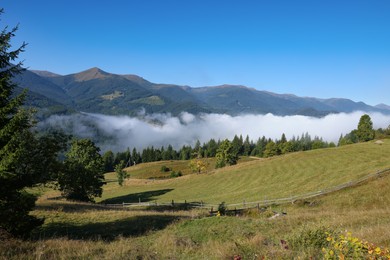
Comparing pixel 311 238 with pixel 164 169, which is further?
pixel 164 169

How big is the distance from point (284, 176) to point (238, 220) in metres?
40.8

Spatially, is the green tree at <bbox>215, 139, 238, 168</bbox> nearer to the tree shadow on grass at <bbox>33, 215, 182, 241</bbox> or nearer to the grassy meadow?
the grassy meadow

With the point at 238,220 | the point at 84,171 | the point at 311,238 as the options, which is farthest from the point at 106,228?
the point at 84,171

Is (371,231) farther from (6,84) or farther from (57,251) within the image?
(6,84)

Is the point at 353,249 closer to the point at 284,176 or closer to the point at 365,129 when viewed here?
the point at 284,176

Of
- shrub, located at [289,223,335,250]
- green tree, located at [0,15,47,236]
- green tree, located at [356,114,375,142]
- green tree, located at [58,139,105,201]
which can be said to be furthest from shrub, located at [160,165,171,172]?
shrub, located at [289,223,335,250]

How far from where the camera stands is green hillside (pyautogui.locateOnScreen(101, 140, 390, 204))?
4581 cm

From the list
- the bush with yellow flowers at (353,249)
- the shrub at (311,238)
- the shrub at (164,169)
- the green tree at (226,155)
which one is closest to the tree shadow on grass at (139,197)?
the green tree at (226,155)

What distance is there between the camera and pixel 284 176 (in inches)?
2283

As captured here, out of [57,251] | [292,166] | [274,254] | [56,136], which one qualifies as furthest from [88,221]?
[292,166]

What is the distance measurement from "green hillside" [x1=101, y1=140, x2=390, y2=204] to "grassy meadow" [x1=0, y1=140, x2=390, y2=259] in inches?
7.8

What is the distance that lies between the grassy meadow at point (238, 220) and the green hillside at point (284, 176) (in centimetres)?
20

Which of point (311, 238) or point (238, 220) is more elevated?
point (311, 238)

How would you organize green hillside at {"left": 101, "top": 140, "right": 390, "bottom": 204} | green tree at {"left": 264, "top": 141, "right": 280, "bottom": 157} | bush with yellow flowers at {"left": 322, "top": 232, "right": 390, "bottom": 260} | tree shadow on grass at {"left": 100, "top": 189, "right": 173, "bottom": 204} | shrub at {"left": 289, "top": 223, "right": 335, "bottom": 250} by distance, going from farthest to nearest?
green tree at {"left": 264, "top": 141, "right": 280, "bottom": 157} < tree shadow on grass at {"left": 100, "top": 189, "right": 173, "bottom": 204} < green hillside at {"left": 101, "top": 140, "right": 390, "bottom": 204} < shrub at {"left": 289, "top": 223, "right": 335, "bottom": 250} < bush with yellow flowers at {"left": 322, "top": 232, "right": 390, "bottom": 260}
